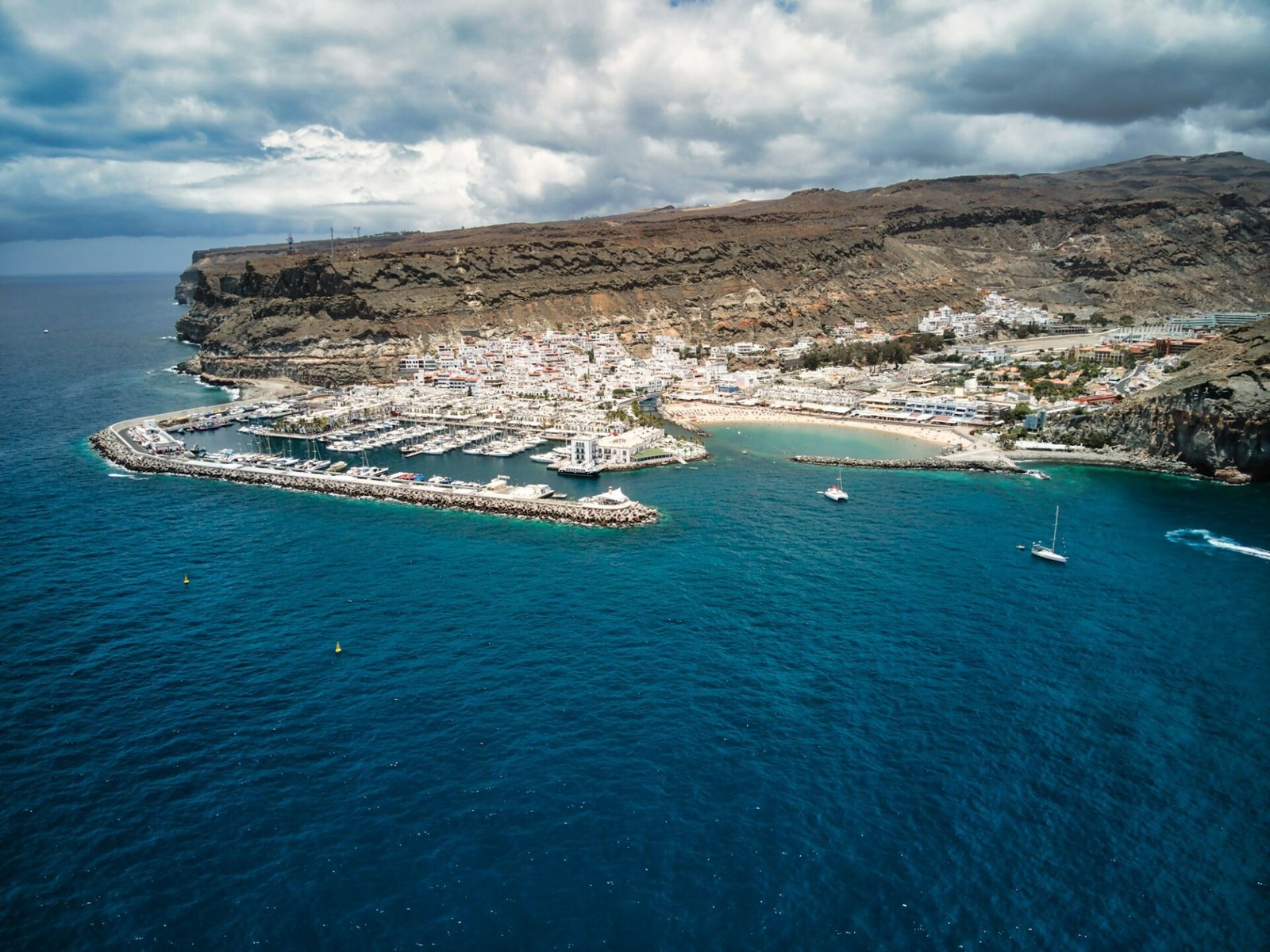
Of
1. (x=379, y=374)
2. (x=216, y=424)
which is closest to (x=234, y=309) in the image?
(x=379, y=374)

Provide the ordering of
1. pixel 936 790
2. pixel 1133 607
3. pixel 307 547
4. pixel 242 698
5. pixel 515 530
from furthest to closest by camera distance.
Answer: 1. pixel 515 530
2. pixel 307 547
3. pixel 1133 607
4. pixel 242 698
5. pixel 936 790

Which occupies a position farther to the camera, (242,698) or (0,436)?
(0,436)

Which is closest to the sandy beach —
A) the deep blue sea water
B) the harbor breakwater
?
the deep blue sea water

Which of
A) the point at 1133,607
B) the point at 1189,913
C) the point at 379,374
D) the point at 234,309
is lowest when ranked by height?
the point at 1189,913

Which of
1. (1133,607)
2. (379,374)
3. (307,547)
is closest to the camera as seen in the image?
(1133,607)

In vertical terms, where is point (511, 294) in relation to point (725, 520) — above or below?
above

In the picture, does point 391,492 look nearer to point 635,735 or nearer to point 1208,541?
point 635,735

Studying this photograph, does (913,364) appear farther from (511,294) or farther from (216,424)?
(216,424)
